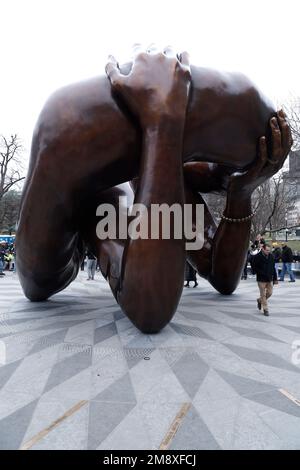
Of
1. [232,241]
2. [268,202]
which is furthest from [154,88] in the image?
[268,202]

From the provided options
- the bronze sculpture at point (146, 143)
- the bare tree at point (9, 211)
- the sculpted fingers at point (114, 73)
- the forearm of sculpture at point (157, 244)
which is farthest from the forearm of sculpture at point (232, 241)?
the bare tree at point (9, 211)

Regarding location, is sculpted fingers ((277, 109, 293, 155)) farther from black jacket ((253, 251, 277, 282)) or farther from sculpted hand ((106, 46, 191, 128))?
black jacket ((253, 251, 277, 282))

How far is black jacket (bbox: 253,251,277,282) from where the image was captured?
8.09 metres

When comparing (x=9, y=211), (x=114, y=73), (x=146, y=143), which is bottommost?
(x=146, y=143)

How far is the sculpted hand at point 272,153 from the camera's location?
18.8 ft

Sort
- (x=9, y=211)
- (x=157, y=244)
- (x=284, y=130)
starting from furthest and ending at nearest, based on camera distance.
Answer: (x=9, y=211), (x=284, y=130), (x=157, y=244)

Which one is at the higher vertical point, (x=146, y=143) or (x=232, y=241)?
(x=146, y=143)

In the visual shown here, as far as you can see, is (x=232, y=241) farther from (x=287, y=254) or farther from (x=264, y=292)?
(x=287, y=254)

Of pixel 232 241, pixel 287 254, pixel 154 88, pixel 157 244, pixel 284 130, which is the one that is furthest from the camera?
pixel 287 254

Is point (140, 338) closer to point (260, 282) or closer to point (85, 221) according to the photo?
point (85, 221)

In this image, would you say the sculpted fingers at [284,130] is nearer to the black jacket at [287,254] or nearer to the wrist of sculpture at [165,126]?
the wrist of sculpture at [165,126]

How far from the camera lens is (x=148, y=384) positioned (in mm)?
3994

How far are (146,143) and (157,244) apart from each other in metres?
1.34

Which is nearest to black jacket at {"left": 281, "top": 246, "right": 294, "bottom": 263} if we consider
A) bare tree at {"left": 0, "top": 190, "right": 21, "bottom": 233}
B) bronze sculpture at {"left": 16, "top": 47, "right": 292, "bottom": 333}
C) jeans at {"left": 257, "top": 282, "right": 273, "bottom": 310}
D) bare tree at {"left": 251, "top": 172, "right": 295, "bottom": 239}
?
jeans at {"left": 257, "top": 282, "right": 273, "bottom": 310}
